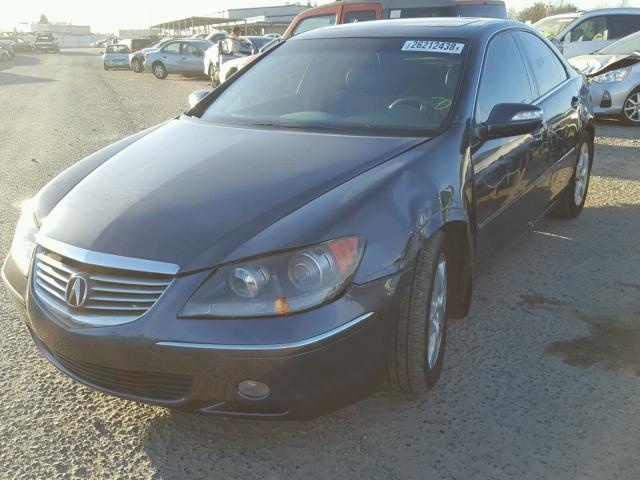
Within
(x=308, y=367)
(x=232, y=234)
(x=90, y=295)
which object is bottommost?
(x=308, y=367)

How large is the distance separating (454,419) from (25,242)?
6.17 ft

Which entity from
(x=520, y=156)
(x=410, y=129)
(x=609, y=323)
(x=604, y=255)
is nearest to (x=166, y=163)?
(x=410, y=129)

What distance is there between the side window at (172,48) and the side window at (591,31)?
14995mm

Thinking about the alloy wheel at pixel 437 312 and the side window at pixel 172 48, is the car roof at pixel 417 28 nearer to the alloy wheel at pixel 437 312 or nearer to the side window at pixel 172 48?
the alloy wheel at pixel 437 312

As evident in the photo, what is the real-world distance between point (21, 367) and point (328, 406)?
1582mm

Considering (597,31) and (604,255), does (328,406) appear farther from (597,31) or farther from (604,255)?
(597,31)

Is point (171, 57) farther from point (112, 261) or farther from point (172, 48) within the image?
point (112, 261)

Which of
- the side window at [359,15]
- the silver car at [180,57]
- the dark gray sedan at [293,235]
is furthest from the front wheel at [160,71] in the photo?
the dark gray sedan at [293,235]

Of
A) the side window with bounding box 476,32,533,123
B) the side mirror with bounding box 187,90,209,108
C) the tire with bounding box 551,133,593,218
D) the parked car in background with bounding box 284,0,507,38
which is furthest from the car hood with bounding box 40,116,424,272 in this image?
the parked car in background with bounding box 284,0,507,38

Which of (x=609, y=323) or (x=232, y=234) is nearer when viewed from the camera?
(x=232, y=234)

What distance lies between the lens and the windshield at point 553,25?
45.9ft

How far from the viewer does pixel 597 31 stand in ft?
43.0

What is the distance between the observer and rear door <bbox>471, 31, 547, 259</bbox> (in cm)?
327

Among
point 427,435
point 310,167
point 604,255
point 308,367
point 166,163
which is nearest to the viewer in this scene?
point 308,367
